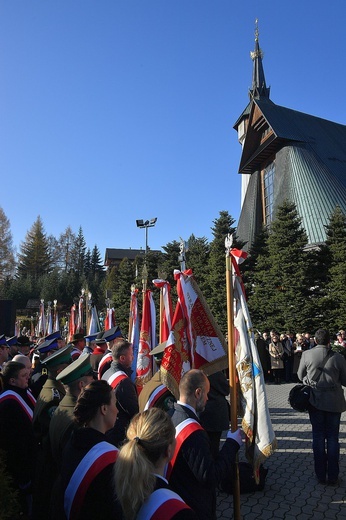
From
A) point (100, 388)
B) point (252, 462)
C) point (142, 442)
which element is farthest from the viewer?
point (252, 462)

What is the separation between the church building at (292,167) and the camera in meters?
31.2

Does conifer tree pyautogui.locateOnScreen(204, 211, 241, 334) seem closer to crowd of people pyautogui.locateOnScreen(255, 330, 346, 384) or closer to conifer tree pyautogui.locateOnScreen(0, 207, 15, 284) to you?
crowd of people pyautogui.locateOnScreen(255, 330, 346, 384)

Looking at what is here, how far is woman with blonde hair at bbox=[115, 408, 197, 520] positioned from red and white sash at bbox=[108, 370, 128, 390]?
2.51 metres

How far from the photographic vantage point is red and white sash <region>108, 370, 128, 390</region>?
14.5 feet

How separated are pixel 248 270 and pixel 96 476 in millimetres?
24882

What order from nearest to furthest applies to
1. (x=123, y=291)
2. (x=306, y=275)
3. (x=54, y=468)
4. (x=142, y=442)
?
1. (x=142, y=442)
2. (x=54, y=468)
3. (x=306, y=275)
4. (x=123, y=291)

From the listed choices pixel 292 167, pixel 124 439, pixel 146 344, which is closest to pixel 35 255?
pixel 292 167

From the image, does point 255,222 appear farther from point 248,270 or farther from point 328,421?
point 328,421

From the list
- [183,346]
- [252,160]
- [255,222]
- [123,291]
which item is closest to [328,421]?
[183,346]

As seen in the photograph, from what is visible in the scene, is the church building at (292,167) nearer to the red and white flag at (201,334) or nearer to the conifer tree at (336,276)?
the conifer tree at (336,276)

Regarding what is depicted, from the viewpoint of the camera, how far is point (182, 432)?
103 inches

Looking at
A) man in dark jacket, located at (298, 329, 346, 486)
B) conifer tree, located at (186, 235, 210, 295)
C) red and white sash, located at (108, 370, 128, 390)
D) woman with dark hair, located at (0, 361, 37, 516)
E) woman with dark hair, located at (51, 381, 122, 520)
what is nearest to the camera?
woman with dark hair, located at (51, 381, 122, 520)

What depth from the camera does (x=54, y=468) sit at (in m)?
3.33

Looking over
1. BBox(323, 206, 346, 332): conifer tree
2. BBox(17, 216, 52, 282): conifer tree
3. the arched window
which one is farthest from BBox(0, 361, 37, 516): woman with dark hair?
BBox(17, 216, 52, 282): conifer tree
